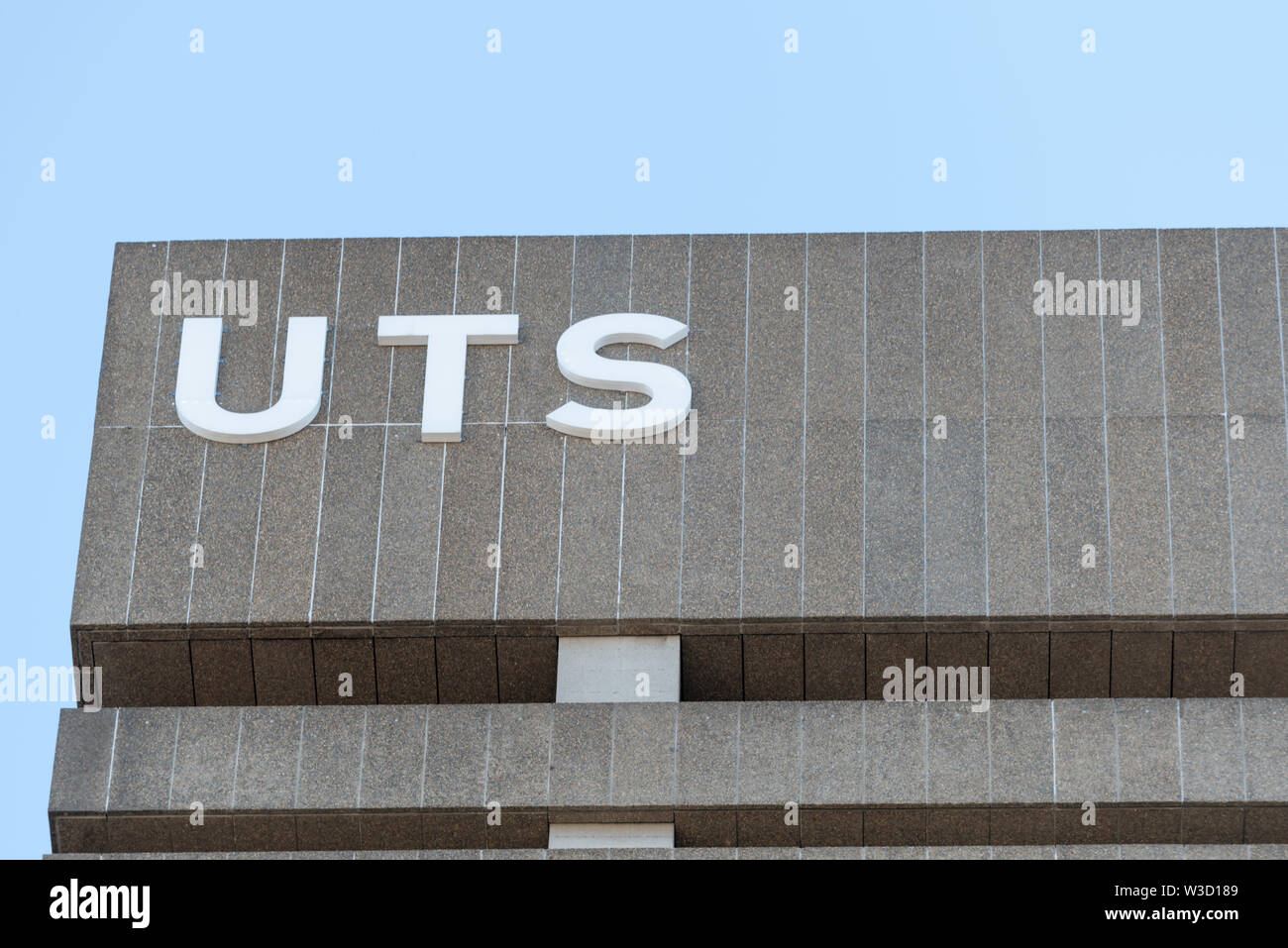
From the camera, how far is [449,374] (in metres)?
26.8

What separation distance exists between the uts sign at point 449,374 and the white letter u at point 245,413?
0.01 metres

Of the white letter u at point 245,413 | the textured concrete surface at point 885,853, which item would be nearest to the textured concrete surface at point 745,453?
the white letter u at point 245,413

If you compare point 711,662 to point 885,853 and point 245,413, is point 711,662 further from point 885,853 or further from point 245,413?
point 245,413

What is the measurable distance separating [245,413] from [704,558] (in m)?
6.85

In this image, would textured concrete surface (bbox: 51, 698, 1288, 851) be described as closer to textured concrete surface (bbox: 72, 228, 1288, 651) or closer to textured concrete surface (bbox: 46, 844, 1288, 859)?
textured concrete surface (bbox: 46, 844, 1288, 859)

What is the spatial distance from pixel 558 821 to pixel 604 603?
3149 millimetres

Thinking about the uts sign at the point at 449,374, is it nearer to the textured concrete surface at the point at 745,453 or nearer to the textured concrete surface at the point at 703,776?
the textured concrete surface at the point at 745,453

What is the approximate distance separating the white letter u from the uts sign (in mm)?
14

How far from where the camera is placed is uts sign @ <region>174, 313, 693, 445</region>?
1034 inches

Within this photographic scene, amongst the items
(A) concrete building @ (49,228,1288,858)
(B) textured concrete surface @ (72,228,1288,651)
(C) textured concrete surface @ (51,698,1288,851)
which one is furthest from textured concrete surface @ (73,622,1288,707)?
(C) textured concrete surface @ (51,698,1288,851)

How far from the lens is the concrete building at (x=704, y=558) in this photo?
23328 millimetres

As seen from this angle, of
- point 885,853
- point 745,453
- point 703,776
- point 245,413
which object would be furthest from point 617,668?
point 245,413
